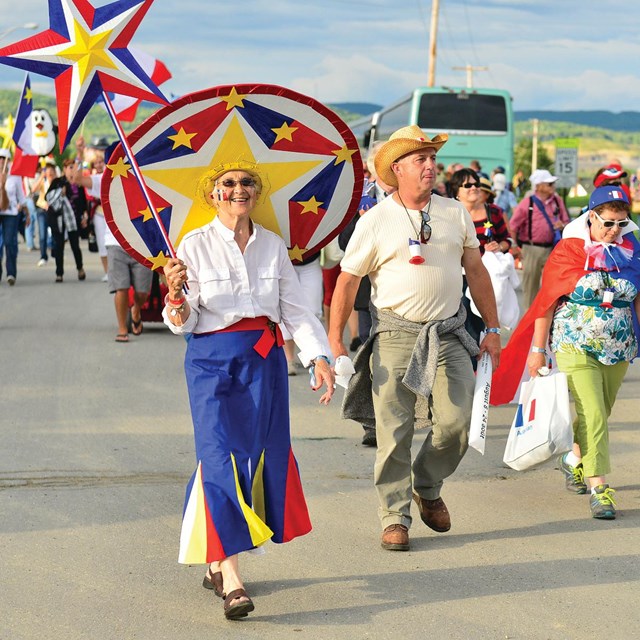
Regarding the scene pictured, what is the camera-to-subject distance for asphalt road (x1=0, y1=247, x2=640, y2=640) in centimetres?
494

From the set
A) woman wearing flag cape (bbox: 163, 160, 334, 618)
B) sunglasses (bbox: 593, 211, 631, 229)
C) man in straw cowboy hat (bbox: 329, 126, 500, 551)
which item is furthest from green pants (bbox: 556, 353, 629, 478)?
woman wearing flag cape (bbox: 163, 160, 334, 618)

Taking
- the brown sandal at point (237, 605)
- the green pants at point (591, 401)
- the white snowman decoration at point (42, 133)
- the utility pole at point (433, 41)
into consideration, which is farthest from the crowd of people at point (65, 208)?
the utility pole at point (433, 41)

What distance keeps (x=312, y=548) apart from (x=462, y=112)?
79.4 feet

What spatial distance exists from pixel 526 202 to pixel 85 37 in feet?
32.1

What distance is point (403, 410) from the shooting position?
6.14m

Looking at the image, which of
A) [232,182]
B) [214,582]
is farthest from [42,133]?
[214,582]

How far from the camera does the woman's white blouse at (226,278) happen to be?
5109 millimetres

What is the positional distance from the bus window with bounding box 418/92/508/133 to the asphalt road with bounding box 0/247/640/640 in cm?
2011

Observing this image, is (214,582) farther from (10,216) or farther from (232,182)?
(10,216)

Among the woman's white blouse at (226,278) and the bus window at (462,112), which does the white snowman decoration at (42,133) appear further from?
the woman's white blouse at (226,278)

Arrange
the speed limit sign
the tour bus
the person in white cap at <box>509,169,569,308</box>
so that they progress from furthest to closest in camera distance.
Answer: the tour bus
the speed limit sign
the person in white cap at <box>509,169,569,308</box>

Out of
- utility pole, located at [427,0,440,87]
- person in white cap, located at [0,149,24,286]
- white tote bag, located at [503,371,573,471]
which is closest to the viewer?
white tote bag, located at [503,371,573,471]

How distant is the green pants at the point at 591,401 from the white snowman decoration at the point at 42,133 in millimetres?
13168

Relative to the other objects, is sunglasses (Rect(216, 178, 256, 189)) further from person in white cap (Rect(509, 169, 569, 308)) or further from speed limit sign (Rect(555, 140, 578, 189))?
speed limit sign (Rect(555, 140, 578, 189))
